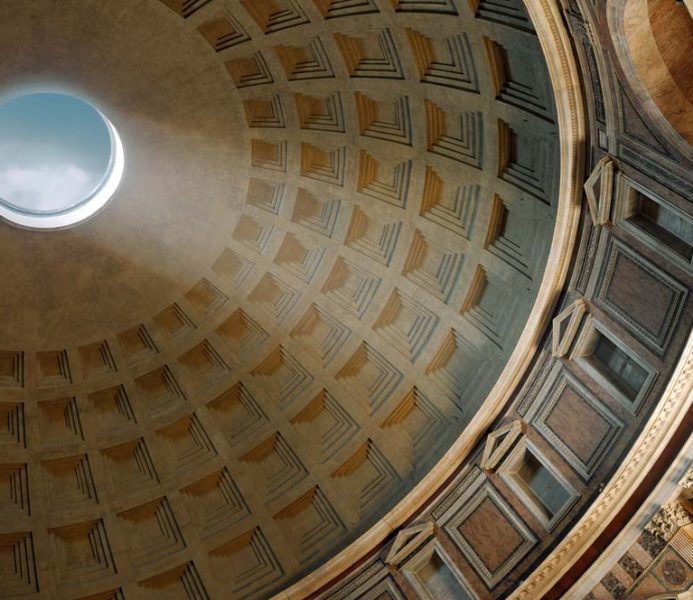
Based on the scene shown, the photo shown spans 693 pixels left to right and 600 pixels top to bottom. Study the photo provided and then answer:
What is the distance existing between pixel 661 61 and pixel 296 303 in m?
12.8

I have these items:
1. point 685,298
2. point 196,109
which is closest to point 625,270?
point 685,298

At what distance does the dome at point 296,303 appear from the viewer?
57.1 ft

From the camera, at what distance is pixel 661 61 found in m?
12.9

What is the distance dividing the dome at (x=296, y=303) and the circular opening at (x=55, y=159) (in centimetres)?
18

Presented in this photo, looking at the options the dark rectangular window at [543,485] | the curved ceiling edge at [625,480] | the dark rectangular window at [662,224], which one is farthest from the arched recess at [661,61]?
the dark rectangular window at [543,485]

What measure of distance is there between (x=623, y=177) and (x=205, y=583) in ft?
50.2

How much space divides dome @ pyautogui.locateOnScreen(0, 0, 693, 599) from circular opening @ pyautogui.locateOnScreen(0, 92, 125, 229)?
0.18 m

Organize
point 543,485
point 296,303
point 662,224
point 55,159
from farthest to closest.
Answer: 1. point 55,159
2. point 296,303
3. point 543,485
4. point 662,224

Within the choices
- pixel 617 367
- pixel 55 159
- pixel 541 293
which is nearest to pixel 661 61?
pixel 541 293

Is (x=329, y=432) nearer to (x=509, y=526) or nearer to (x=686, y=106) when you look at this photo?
(x=509, y=526)

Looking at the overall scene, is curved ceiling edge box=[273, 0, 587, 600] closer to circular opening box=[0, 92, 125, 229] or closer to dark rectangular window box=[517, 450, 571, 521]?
dark rectangular window box=[517, 450, 571, 521]

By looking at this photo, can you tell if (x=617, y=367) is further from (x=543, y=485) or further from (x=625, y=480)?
(x=543, y=485)

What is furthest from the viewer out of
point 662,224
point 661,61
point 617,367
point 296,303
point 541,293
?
point 296,303

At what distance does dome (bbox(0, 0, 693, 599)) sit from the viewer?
1741cm
